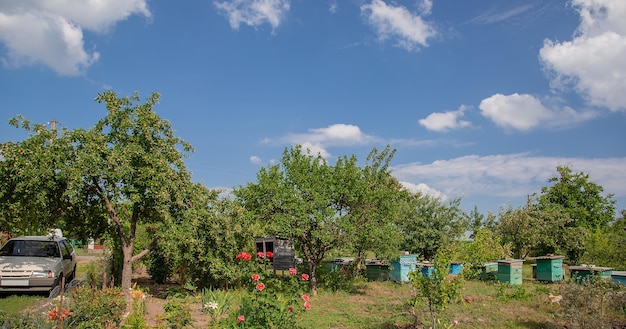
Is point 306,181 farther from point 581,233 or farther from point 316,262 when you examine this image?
point 581,233

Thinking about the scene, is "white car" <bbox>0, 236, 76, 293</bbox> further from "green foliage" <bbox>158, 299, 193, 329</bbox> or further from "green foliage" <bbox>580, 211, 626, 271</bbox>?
"green foliage" <bbox>580, 211, 626, 271</bbox>

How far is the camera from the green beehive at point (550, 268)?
65.1 feet

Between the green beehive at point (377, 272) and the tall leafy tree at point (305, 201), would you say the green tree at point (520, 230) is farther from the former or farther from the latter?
the tall leafy tree at point (305, 201)

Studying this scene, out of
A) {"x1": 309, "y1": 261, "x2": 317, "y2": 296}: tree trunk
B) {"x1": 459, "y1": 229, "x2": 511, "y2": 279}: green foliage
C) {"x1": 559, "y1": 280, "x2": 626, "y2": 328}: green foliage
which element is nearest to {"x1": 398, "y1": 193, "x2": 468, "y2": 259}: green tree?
{"x1": 459, "y1": 229, "x2": 511, "y2": 279}: green foliage

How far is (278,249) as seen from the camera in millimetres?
16578

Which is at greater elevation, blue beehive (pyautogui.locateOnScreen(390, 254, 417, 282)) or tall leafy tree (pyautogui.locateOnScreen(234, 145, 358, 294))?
tall leafy tree (pyautogui.locateOnScreen(234, 145, 358, 294))

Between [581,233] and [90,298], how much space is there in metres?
38.8

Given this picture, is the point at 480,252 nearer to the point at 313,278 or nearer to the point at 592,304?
the point at 313,278

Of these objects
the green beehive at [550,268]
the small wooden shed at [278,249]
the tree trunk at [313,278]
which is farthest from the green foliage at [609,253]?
the small wooden shed at [278,249]

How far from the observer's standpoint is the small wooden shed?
16.1 metres

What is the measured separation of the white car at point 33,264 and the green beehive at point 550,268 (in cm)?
2003

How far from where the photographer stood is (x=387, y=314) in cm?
1280

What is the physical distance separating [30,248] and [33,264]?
1428mm

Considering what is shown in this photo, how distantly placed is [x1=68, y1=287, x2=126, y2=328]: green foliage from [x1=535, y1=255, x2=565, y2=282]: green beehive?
729 inches
